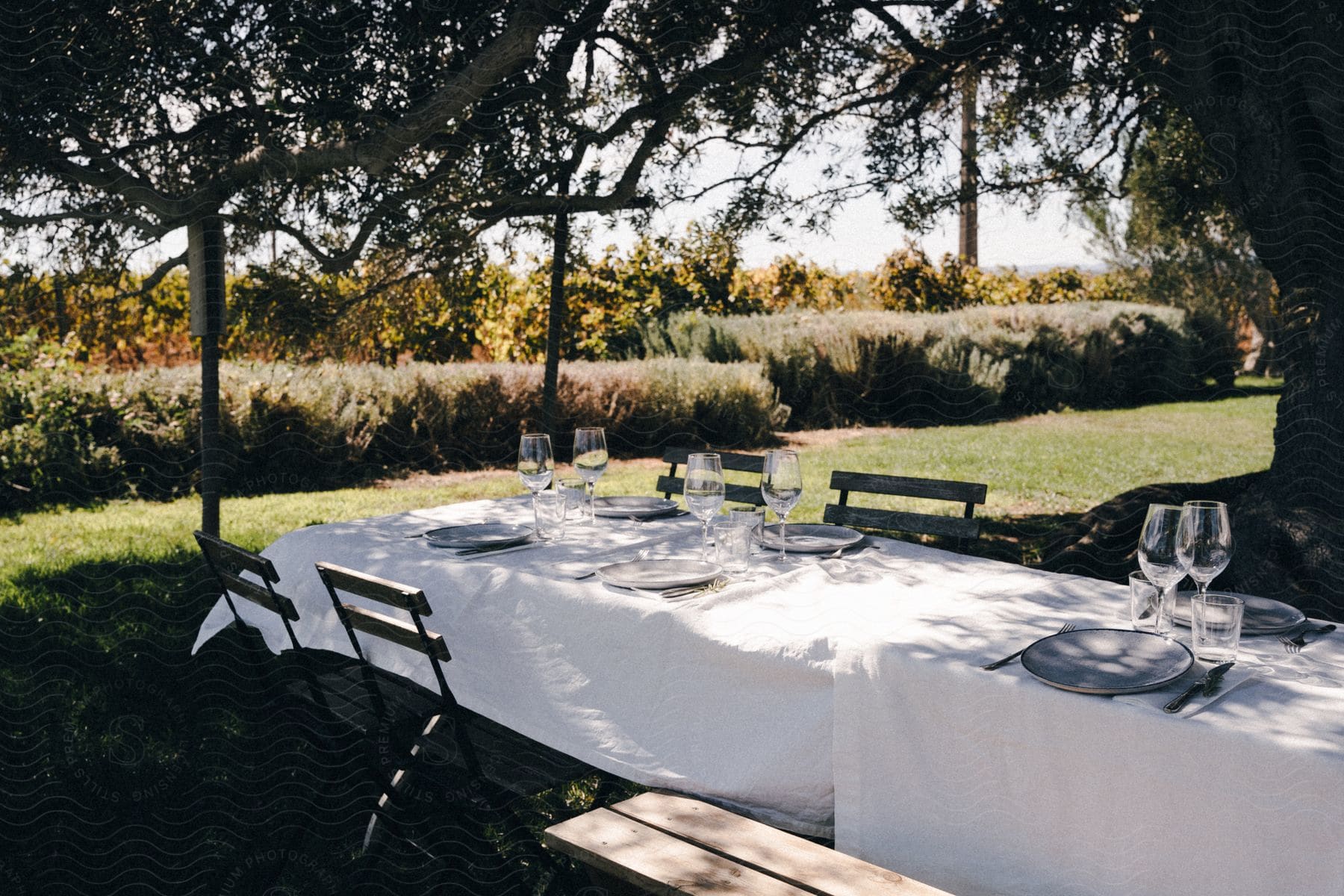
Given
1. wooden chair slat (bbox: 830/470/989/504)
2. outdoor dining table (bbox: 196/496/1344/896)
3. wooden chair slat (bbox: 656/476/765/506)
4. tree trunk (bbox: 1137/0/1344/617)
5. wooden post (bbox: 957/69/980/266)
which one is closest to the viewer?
outdoor dining table (bbox: 196/496/1344/896)

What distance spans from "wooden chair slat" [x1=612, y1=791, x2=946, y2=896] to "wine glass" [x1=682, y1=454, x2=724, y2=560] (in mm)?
557

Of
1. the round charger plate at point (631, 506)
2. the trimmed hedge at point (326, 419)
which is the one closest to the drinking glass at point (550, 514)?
the round charger plate at point (631, 506)

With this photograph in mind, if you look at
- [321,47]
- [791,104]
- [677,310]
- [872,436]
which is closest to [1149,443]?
[872,436]

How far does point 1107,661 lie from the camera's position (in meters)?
1.38

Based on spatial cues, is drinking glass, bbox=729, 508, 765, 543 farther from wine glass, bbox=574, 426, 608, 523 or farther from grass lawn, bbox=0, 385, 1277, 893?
grass lawn, bbox=0, 385, 1277, 893

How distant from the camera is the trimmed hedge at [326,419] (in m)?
5.65

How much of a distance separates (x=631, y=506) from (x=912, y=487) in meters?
0.79

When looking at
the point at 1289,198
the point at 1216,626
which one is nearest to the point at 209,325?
the point at 1216,626

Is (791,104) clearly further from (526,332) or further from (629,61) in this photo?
(526,332)

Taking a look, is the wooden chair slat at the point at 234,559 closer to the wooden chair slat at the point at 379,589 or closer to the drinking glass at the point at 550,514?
the wooden chair slat at the point at 379,589

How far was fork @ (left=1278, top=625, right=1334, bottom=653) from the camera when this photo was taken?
1.46 m

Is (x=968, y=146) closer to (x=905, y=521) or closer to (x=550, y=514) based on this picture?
(x=905, y=521)

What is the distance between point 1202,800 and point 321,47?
3.98 meters

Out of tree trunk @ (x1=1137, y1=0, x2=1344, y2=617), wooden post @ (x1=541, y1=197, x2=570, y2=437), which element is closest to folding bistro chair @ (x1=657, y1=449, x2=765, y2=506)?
wooden post @ (x1=541, y1=197, x2=570, y2=437)
